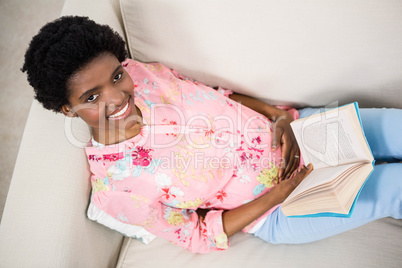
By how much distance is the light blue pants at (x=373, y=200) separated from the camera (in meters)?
0.82

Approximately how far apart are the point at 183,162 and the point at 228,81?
368 mm

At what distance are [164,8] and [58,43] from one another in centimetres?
41

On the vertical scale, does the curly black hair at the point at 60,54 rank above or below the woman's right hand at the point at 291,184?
above

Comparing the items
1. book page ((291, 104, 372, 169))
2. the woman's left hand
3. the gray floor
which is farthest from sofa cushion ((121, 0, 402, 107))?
the gray floor

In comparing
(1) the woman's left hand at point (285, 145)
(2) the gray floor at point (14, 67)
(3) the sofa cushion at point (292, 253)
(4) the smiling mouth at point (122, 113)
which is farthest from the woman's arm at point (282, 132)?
(2) the gray floor at point (14, 67)

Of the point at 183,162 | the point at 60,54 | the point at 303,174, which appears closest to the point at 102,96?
the point at 60,54

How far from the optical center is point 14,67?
5.57 feet

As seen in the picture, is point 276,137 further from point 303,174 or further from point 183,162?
point 183,162

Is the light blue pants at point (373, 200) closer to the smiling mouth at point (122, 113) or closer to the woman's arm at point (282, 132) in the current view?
the woman's arm at point (282, 132)

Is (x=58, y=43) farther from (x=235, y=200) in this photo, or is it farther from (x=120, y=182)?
(x=235, y=200)

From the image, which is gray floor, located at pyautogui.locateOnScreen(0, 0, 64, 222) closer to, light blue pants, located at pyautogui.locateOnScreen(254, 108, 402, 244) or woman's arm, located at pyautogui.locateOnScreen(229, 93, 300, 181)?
woman's arm, located at pyautogui.locateOnScreen(229, 93, 300, 181)

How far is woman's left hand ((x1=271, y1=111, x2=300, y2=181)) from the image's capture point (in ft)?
3.35

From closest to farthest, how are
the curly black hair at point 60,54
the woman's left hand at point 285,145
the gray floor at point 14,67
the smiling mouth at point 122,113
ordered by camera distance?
1. the curly black hair at point 60,54
2. the smiling mouth at point 122,113
3. the woman's left hand at point 285,145
4. the gray floor at point 14,67

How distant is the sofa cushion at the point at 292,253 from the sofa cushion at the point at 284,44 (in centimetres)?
46
